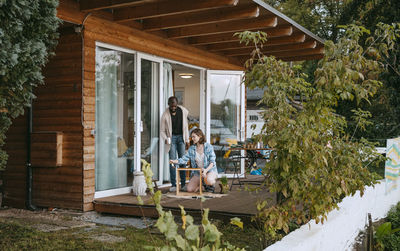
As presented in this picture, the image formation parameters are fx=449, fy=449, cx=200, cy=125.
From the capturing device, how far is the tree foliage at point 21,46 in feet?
10.4

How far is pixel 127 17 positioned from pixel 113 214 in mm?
2635

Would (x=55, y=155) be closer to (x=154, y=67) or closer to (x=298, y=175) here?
(x=154, y=67)

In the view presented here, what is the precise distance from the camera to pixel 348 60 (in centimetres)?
371

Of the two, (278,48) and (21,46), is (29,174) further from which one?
(278,48)

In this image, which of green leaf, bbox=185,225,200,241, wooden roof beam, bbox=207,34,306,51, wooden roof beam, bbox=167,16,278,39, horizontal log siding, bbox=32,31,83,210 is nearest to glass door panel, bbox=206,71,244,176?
wooden roof beam, bbox=207,34,306,51

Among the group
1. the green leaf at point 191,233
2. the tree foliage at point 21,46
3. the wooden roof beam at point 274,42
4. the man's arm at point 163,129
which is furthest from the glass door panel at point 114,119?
the green leaf at point 191,233

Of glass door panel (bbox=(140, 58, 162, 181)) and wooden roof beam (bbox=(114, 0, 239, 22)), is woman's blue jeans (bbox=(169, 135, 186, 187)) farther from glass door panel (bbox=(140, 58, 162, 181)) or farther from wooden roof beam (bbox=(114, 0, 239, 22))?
wooden roof beam (bbox=(114, 0, 239, 22))

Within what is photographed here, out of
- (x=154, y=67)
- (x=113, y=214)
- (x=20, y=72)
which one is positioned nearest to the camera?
(x=20, y=72)

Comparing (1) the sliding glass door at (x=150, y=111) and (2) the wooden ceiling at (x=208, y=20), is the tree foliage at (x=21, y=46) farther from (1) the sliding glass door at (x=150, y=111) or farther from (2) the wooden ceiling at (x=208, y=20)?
(1) the sliding glass door at (x=150, y=111)

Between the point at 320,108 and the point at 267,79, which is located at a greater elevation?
the point at 267,79

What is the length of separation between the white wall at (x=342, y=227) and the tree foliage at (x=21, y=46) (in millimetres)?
2201

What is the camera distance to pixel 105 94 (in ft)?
20.6

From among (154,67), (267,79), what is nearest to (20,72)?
(267,79)

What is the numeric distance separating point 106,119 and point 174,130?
140 cm
